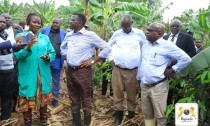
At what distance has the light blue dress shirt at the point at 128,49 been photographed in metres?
5.02

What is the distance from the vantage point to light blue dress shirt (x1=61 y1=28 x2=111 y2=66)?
4703 mm

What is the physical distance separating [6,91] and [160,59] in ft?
8.68

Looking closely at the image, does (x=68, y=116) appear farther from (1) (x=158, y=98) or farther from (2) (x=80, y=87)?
(1) (x=158, y=98)

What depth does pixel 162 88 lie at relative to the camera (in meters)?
4.22

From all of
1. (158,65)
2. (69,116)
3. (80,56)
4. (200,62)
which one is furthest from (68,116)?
(200,62)

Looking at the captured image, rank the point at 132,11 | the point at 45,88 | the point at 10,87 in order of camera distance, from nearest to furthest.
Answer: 1. the point at 45,88
2. the point at 10,87
3. the point at 132,11

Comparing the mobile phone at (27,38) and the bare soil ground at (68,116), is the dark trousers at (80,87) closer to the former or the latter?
the bare soil ground at (68,116)

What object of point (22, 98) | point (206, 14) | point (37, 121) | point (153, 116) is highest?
point (206, 14)

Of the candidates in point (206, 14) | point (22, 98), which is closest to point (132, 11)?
point (206, 14)

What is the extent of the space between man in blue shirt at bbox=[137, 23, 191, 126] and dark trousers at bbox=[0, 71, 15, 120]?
7.35 ft

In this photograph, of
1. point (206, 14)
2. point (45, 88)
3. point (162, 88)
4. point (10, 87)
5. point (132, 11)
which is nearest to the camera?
point (162, 88)

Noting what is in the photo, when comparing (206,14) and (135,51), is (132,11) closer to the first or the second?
(206,14)

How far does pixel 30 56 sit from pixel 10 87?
0.91 m

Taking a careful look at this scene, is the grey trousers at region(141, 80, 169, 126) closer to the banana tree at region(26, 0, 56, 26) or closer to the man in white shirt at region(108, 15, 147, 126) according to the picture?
the man in white shirt at region(108, 15, 147, 126)
